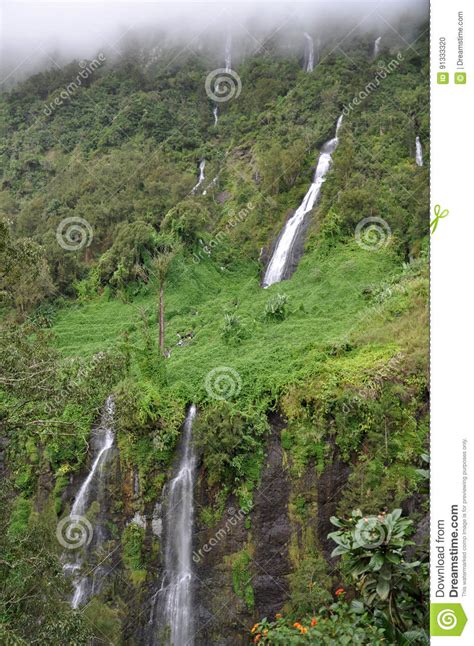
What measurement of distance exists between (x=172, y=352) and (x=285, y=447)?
677 centimetres

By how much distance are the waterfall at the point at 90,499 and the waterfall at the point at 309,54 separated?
36307 millimetres
